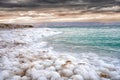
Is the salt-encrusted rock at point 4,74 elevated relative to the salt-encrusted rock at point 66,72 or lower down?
lower down

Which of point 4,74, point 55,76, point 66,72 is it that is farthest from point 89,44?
point 4,74

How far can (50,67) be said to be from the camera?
870cm

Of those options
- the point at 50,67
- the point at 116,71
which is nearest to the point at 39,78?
the point at 50,67

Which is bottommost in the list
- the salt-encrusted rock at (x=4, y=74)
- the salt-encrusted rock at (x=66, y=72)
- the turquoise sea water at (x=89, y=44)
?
the turquoise sea water at (x=89, y=44)

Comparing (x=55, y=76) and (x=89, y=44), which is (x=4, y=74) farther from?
(x=89, y=44)

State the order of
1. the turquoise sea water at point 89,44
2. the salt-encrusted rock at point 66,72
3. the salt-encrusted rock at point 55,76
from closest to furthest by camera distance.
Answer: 1. the salt-encrusted rock at point 55,76
2. the salt-encrusted rock at point 66,72
3. the turquoise sea water at point 89,44

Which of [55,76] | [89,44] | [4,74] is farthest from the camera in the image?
[89,44]

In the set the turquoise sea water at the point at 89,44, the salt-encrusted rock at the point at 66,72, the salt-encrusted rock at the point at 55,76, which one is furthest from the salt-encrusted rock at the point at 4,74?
the turquoise sea water at the point at 89,44

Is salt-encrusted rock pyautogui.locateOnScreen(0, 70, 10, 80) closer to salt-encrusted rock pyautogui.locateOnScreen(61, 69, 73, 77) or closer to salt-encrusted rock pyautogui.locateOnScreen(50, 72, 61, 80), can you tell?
salt-encrusted rock pyautogui.locateOnScreen(50, 72, 61, 80)

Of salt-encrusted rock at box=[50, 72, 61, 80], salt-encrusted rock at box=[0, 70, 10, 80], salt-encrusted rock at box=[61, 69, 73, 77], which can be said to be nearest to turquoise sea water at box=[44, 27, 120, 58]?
salt-encrusted rock at box=[61, 69, 73, 77]

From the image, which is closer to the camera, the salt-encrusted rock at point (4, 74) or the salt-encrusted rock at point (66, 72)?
the salt-encrusted rock at point (4, 74)

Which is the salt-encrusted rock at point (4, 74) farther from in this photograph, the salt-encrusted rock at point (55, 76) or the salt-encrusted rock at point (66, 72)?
the salt-encrusted rock at point (66, 72)

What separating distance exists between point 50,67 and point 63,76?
1112mm

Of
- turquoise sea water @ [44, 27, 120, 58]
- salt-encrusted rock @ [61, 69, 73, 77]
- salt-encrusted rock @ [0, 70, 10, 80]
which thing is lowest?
turquoise sea water @ [44, 27, 120, 58]
